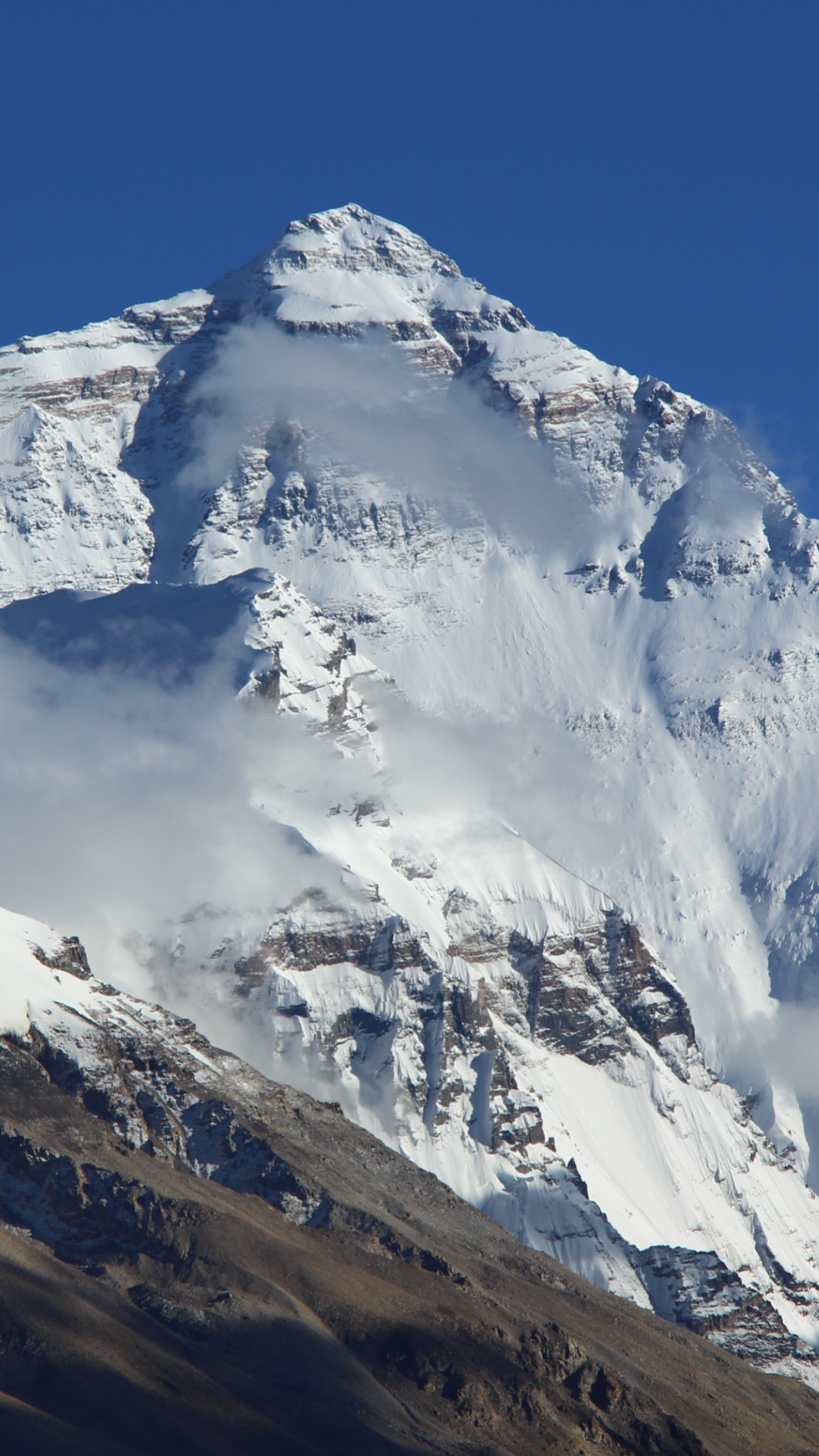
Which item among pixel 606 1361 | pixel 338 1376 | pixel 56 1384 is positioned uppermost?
pixel 606 1361

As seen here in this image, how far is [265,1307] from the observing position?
481 feet

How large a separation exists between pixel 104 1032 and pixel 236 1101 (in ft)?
53.4

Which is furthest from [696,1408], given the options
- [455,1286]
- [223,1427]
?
[223,1427]

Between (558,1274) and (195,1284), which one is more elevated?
(558,1274)

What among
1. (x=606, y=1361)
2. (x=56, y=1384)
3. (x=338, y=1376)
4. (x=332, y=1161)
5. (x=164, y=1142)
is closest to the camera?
(x=56, y=1384)

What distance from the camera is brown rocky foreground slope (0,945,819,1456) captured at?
132 metres

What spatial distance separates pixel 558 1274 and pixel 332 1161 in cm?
2406

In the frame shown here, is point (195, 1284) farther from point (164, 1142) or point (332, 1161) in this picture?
point (332, 1161)

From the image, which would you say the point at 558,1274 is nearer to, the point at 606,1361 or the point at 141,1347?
the point at 606,1361

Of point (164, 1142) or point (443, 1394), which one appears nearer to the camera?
point (443, 1394)

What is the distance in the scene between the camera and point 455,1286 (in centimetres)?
16488

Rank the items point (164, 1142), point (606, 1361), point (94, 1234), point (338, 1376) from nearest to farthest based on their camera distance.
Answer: point (338, 1376) → point (94, 1234) → point (606, 1361) → point (164, 1142)

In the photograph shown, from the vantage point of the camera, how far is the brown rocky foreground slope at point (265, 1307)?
132000 mm

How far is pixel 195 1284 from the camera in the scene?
14838cm
